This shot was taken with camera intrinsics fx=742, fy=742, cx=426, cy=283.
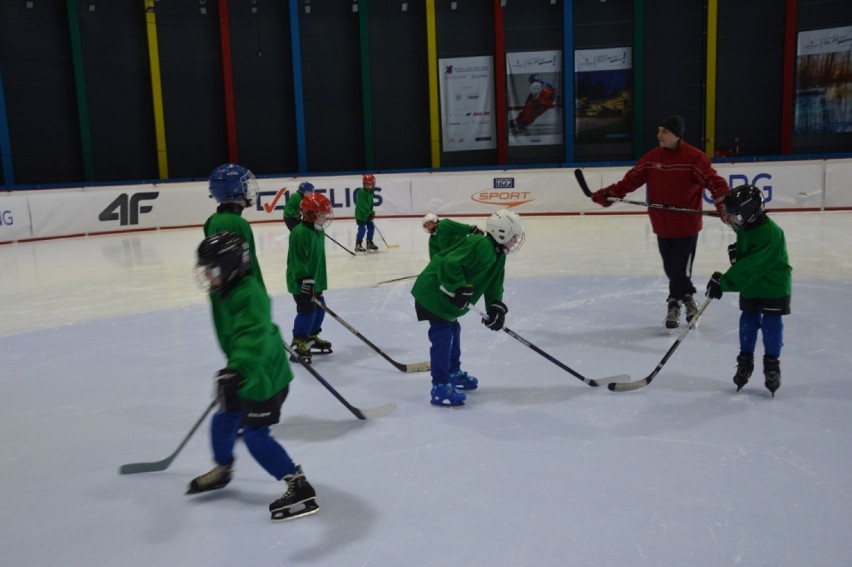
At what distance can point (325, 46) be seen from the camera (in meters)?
18.3

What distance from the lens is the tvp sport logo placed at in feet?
51.4

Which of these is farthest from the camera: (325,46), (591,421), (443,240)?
(325,46)

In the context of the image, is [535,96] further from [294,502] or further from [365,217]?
[294,502]

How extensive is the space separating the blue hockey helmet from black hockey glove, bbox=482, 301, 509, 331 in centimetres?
145

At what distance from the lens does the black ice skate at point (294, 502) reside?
2889 mm

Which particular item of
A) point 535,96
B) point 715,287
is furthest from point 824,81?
point 715,287

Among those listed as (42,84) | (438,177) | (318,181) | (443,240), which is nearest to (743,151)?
(438,177)

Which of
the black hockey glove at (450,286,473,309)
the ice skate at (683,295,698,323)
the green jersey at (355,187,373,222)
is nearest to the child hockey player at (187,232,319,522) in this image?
the black hockey glove at (450,286,473,309)

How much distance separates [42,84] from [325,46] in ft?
21.3

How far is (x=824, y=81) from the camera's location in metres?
16.0

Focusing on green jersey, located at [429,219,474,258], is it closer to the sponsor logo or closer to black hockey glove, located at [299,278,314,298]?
black hockey glove, located at [299,278,314,298]

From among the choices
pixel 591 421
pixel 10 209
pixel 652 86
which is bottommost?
pixel 591 421

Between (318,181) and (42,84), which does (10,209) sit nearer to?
(42,84)

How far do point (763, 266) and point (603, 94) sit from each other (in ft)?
47.3
